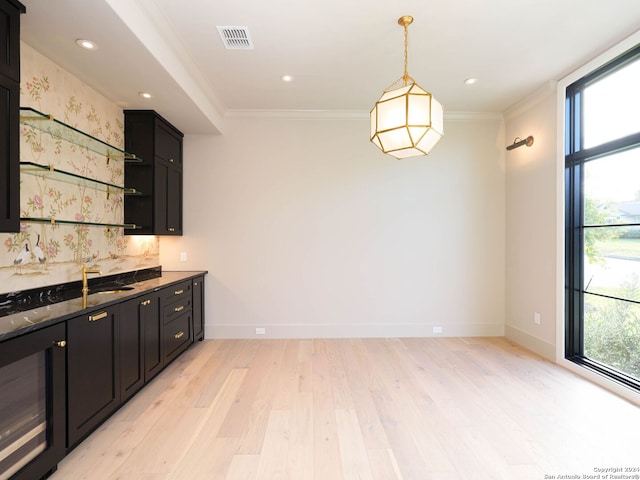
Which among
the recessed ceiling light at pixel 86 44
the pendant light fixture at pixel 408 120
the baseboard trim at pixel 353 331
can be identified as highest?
Answer: the recessed ceiling light at pixel 86 44

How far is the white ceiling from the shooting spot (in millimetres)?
2193

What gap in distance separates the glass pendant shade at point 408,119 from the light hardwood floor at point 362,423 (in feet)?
6.46

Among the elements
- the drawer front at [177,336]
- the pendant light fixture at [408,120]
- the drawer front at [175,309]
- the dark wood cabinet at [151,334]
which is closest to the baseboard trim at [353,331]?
the drawer front at [177,336]

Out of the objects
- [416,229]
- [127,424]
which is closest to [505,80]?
[416,229]

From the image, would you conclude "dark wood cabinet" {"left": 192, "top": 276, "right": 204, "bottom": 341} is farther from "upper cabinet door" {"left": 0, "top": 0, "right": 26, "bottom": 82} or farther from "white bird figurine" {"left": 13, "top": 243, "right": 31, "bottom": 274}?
"upper cabinet door" {"left": 0, "top": 0, "right": 26, "bottom": 82}

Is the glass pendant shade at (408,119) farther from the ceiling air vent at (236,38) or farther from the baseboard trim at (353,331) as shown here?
the baseboard trim at (353,331)

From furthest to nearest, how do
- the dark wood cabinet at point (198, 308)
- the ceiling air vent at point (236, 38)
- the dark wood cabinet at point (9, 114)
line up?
the dark wood cabinet at point (198, 308) < the ceiling air vent at point (236, 38) < the dark wood cabinet at point (9, 114)

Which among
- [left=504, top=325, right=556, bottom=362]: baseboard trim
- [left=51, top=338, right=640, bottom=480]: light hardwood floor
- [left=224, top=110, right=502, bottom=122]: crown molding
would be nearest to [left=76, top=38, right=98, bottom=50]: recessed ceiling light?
[left=224, top=110, right=502, bottom=122]: crown molding

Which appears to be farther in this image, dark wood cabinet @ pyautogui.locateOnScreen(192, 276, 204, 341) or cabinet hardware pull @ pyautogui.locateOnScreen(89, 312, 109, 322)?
dark wood cabinet @ pyautogui.locateOnScreen(192, 276, 204, 341)

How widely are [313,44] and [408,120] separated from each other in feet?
4.08

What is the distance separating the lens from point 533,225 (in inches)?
143

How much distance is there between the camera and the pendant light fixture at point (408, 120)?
2.07 m

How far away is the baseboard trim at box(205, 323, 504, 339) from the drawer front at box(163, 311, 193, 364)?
1.79 feet

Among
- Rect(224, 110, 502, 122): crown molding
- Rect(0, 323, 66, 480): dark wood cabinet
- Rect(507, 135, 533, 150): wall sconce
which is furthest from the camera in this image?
Rect(224, 110, 502, 122): crown molding
